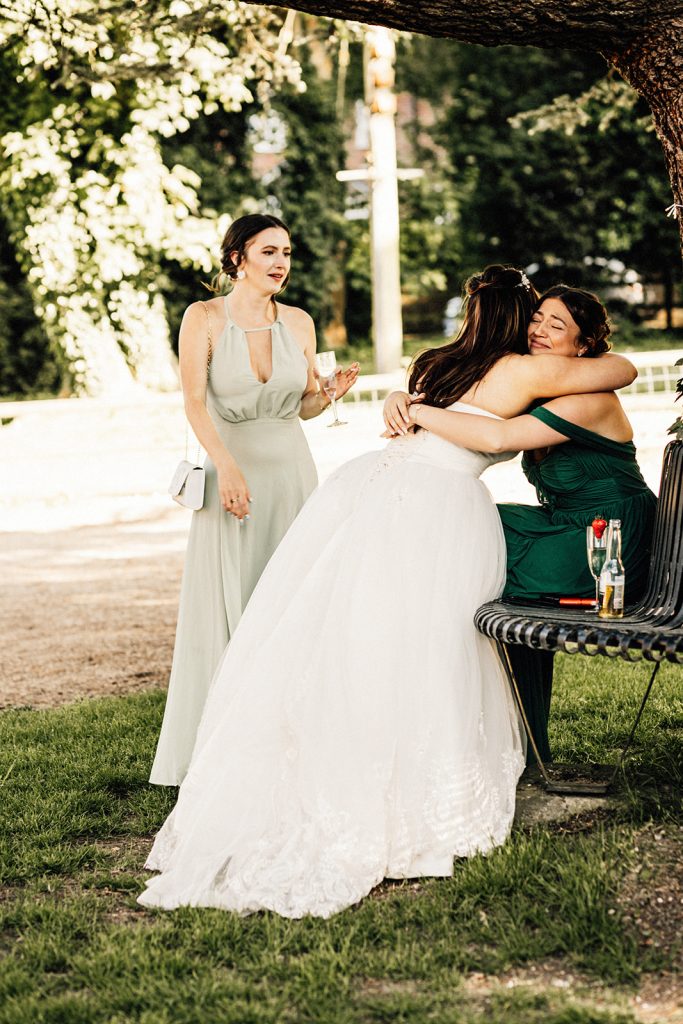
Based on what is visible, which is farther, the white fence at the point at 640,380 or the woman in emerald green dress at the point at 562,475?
the white fence at the point at 640,380

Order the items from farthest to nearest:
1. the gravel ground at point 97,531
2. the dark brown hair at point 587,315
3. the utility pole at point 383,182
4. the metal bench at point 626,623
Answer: the utility pole at point 383,182 → the gravel ground at point 97,531 → the dark brown hair at point 587,315 → the metal bench at point 626,623

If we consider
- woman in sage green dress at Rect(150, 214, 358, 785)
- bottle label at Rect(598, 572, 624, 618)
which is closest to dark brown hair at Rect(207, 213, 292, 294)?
woman in sage green dress at Rect(150, 214, 358, 785)

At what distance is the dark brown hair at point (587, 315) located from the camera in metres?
4.39

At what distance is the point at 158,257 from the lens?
18.4 m

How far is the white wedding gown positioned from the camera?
3.69 meters

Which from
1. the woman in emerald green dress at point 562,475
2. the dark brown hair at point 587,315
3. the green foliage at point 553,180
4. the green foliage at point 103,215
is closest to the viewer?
the woman in emerald green dress at point 562,475

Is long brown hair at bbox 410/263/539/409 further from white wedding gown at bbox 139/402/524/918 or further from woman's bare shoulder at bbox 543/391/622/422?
woman's bare shoulder at bbox 543/391/622/422

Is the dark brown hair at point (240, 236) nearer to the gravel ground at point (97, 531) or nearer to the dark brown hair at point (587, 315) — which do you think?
the dark brown hair at point (587, 315)

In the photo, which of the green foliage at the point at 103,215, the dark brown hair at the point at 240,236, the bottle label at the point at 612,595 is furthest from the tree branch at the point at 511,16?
the green foliage at the point at 103,215

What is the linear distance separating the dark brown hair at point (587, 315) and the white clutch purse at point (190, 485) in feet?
4.56

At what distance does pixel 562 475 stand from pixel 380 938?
5.79ft

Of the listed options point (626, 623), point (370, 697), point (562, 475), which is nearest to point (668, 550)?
point (626, 623)

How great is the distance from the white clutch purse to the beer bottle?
1563 mm

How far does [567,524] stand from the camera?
171 inches
